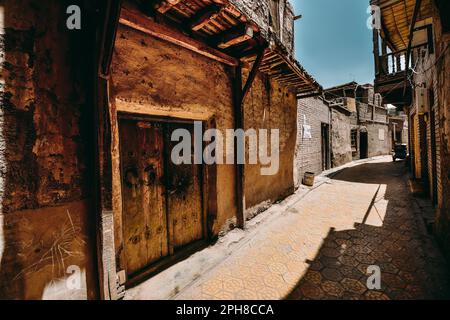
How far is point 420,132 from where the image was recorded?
7.30 m

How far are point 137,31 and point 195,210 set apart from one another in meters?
3.12

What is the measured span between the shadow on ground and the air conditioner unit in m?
2.78

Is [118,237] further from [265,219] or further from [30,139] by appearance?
[265,219]

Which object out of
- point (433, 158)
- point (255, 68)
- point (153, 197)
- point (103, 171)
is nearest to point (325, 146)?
point (433, 158)

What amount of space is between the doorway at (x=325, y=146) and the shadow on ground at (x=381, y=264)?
754 centimetres

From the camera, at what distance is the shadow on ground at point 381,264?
2.85 meters

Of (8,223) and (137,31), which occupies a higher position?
(137,31)

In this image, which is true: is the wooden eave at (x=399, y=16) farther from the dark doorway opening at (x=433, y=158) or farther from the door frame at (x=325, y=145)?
the door frame at (x=325, y=145)

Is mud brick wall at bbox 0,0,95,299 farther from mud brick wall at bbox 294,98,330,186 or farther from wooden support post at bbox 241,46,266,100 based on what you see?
mud brick wall at bbox 294,98,330,186

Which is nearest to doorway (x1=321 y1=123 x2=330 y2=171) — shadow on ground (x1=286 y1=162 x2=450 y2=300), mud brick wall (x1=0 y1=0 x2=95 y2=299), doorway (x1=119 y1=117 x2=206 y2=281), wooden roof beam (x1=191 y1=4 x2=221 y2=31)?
shadow on ground (x1=286 y1=162 x2=450 y2=300)

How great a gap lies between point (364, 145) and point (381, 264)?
2036 cm

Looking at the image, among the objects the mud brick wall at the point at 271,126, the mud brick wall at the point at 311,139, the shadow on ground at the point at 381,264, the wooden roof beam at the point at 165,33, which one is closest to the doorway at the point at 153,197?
the wooden roof beam at the point at 165,33

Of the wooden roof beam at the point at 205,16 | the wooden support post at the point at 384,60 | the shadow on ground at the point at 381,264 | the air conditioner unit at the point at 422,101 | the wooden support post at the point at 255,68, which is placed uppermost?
the wooden support post at the point at 384,60

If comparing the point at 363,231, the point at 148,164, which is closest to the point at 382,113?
the point at 363,231
